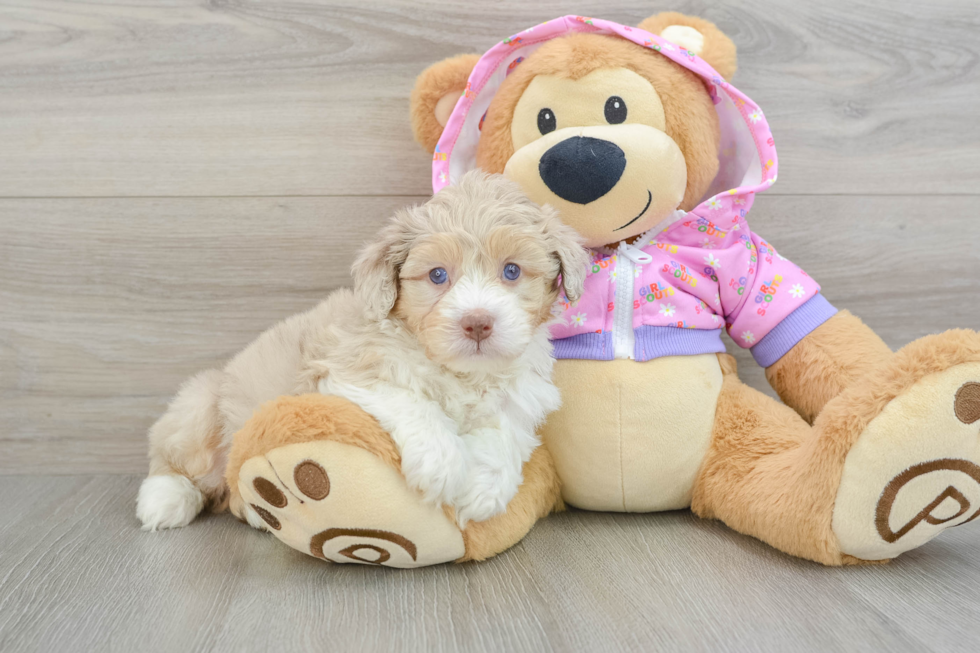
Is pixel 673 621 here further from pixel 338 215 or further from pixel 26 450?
pixel 26 450

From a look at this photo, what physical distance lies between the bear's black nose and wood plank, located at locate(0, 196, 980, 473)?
0.49m

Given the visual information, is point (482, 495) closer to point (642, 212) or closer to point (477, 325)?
point (477, 325)

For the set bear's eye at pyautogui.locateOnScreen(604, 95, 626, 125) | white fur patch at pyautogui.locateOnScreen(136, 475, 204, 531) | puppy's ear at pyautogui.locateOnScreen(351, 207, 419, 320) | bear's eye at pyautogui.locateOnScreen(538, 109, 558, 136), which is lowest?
white fur patch at pyautogui.locateOnScreen(136, 475, 204, 531)

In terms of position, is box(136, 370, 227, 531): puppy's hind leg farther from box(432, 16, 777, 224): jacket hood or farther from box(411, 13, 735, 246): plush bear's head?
box(411, 13, 735, 246): plush bear's head

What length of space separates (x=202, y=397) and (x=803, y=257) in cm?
136

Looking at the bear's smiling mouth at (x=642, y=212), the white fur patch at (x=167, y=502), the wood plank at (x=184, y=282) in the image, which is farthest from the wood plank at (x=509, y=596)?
the bear's smiling mouth at (x=642, y=212)

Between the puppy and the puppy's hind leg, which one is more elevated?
the puppy

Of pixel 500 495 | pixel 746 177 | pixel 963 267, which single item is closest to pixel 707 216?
pixel 746 177

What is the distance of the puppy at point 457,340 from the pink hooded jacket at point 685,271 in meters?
0.16

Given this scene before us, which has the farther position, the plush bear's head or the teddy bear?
the plush bear's head

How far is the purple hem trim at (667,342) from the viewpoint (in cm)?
124

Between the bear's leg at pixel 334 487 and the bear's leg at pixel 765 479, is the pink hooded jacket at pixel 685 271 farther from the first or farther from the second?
the bear's leg at pixel 334 487

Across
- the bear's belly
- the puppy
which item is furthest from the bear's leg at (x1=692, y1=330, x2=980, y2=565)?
the puppy

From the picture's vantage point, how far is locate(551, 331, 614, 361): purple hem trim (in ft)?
4.09
